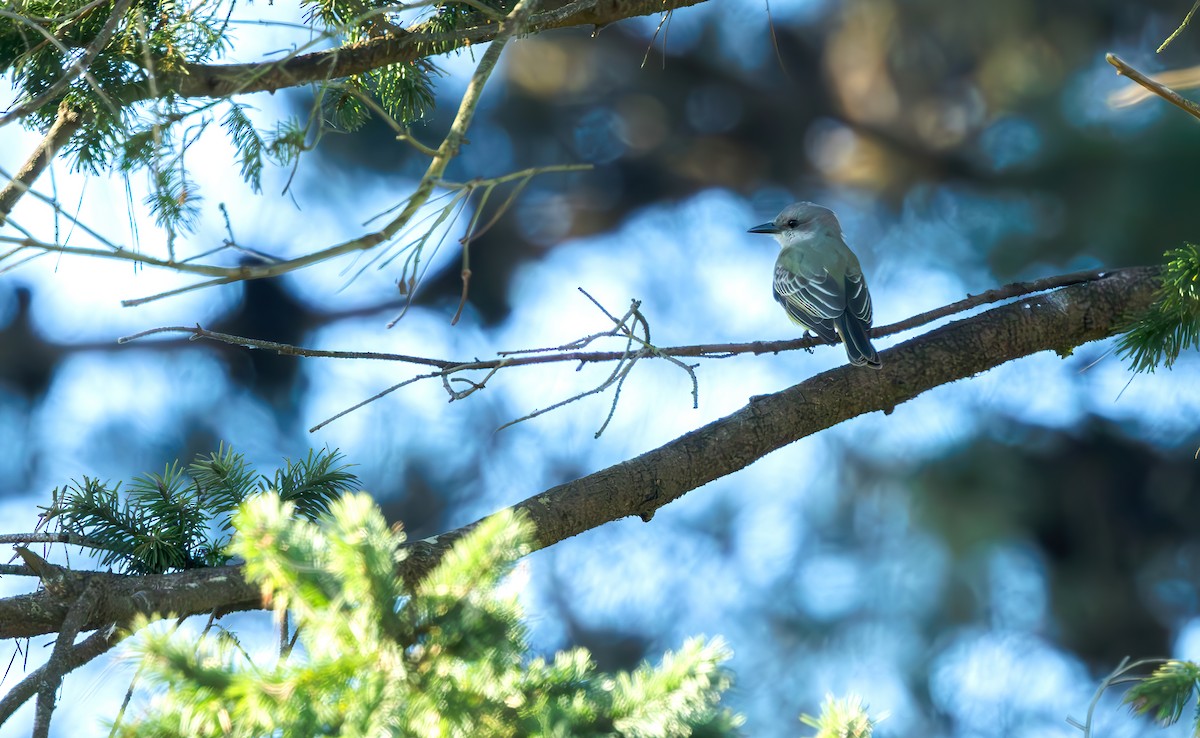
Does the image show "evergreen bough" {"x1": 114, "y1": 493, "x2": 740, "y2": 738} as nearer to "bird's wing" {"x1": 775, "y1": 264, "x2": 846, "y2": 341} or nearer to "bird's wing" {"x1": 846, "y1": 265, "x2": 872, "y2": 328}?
"bird's wing" {"x1": 775, "y1": 264, "x2": 846, "y2": 341}

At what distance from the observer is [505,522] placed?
964 mm

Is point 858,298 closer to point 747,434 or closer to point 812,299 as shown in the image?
point 812,299

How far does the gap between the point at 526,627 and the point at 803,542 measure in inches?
172

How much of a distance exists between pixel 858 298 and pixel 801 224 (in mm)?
861

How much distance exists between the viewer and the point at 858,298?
3.38m

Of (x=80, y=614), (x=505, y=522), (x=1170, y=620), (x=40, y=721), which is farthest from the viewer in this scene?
(x=1170, y=620)

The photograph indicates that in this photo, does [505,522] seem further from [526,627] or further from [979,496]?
[979,496]

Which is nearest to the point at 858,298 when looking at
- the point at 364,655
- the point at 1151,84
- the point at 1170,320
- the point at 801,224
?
the point at 801,224

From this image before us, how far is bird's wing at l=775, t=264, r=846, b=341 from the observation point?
3203mm

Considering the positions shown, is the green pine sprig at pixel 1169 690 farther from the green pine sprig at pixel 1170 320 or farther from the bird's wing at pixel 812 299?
the bird's wing at pixel 812 299

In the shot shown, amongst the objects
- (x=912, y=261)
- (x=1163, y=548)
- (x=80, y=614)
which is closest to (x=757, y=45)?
(x=912, y=261)

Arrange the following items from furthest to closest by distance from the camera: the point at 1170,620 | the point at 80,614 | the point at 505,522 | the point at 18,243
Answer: the point at 1170,620 < the point at 80,614 < the point at 18,243 < the point at 505,522

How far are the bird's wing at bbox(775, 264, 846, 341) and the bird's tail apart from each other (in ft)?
0.24

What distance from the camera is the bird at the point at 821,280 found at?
3023mm
